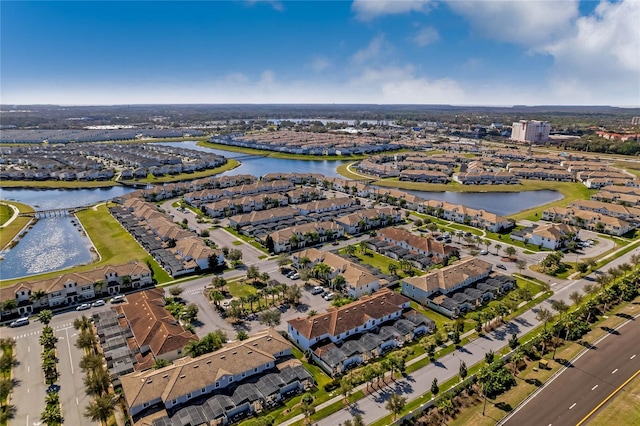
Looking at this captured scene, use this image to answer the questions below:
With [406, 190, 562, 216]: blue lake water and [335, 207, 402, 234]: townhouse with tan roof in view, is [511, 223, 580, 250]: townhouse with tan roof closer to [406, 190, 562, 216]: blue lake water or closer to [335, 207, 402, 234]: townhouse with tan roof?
[406, 190, 562, 216]: blue lake water

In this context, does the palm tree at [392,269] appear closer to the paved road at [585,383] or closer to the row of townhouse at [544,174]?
the paved road at [585,383]

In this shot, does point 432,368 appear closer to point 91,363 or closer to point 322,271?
point 322,271

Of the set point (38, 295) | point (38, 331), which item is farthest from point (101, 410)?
point (38, 295)

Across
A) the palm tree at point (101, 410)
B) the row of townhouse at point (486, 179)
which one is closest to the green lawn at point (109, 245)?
the palm tree at point (101, 410)

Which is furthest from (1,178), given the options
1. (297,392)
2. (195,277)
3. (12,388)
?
(297,392)

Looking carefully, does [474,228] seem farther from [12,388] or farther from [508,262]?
[12,388]
